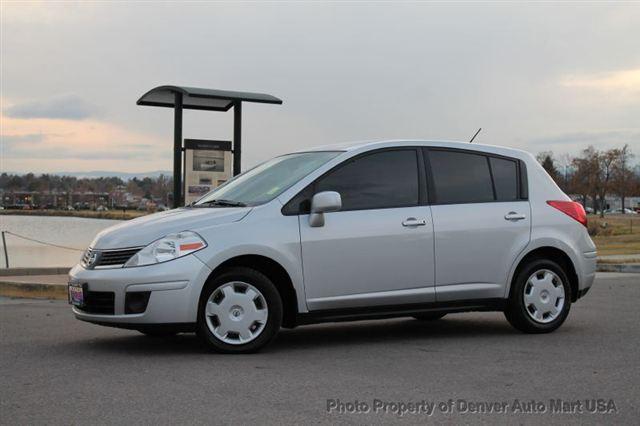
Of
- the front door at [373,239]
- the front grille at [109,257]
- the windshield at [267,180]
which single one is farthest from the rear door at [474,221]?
the front grille at [109,257]

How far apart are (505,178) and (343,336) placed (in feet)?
7.12

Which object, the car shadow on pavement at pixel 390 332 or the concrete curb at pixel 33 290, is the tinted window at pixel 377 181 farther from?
the concrete curb at pixel 33 290

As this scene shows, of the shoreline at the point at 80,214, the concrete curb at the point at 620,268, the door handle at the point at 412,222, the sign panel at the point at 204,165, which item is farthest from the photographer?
the shoreline at the point at 80,214

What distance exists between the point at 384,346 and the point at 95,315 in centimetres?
243

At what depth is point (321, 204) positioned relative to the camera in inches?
273

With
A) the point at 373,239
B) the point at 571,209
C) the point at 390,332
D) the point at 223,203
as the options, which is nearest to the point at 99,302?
the point at 223,203

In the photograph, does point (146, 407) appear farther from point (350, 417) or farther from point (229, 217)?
point (229, 217)

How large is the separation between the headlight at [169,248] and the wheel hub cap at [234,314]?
0.40 metres

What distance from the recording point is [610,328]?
8.55 meters

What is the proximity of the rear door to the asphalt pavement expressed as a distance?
0.54m

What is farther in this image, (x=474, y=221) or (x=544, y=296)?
(x=544, y=296)

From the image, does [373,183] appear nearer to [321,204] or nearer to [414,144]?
[414,144]

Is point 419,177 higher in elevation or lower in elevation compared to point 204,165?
lower

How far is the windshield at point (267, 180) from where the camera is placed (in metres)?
7.36
